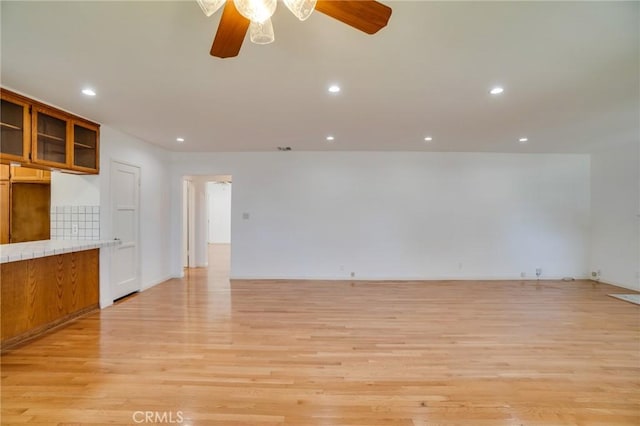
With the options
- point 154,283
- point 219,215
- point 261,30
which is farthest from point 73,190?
point 219,215

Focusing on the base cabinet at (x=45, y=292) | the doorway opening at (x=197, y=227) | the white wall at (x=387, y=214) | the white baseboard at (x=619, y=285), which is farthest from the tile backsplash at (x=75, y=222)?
the white baseboard at (x=619, y=285)

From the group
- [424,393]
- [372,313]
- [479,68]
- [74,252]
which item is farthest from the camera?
[372,313]

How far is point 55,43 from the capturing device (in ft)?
6.12

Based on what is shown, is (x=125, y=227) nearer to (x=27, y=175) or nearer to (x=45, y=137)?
→ (x=27, y=175)

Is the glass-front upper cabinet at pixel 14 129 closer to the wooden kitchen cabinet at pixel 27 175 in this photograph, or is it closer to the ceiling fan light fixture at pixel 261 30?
the wooden kitchen cabinet at pixel 27 175

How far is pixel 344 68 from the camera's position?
2.20 meters

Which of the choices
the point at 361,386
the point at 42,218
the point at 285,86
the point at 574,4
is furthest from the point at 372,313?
the point at 42,218

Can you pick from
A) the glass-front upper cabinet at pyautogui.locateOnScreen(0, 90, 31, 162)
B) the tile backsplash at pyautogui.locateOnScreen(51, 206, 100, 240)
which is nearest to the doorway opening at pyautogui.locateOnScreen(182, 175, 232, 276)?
the tile backsplash at pyautogui.locateOnScreen(51, 206, 100, 240)

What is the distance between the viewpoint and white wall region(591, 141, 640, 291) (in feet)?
15.4

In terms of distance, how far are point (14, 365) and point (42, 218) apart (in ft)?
7.53

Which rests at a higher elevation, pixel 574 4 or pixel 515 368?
pixel 574 4

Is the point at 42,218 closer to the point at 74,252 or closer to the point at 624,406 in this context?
the point at 74,252
